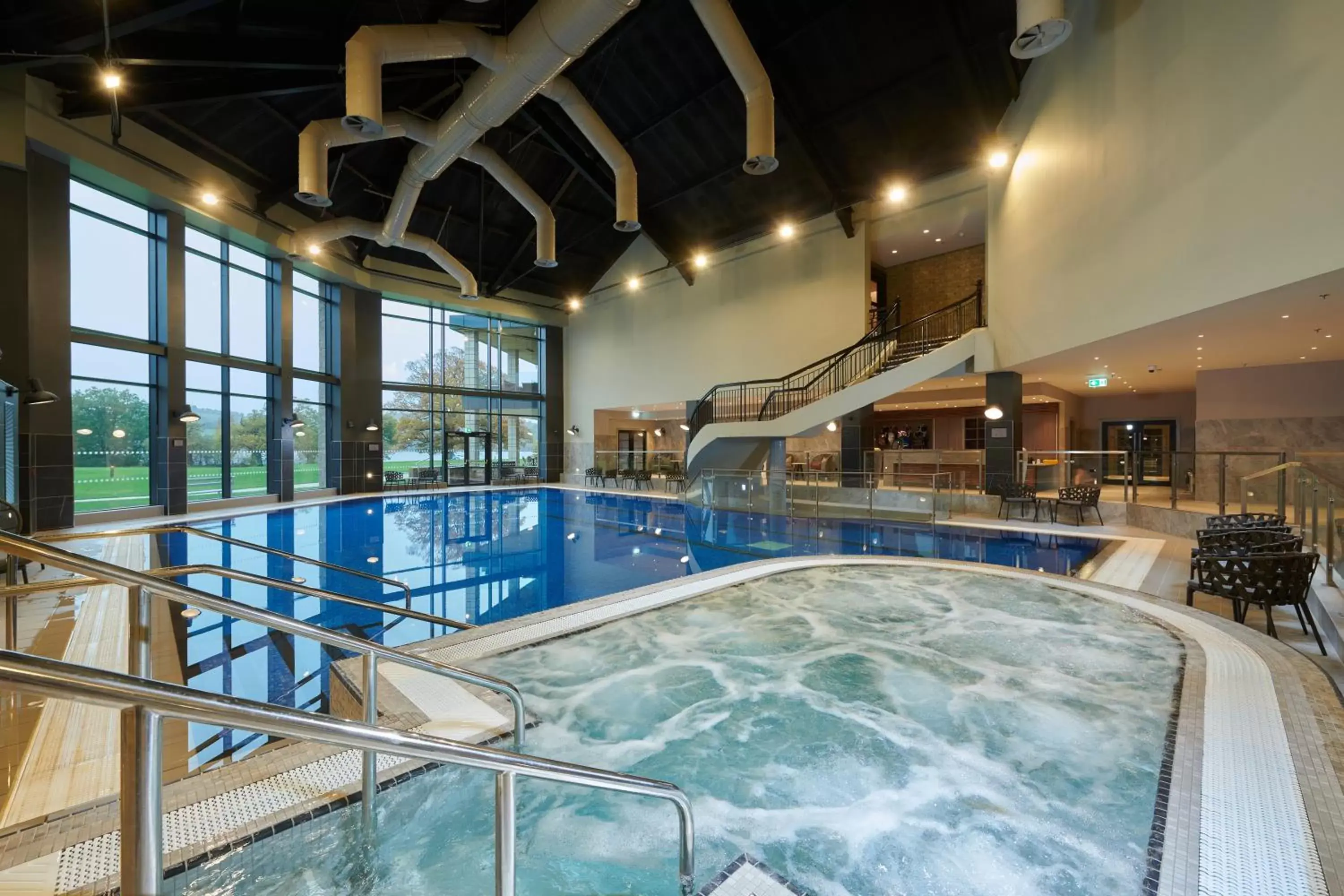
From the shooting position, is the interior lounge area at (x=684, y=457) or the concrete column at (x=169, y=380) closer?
the interior lounge area at (x=684, y=457)

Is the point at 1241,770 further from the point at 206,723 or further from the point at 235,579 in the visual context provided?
the point at 235,579

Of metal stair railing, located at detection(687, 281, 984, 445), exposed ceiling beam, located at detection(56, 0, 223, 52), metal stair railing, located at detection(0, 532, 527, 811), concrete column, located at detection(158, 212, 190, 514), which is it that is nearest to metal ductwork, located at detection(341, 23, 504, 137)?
exposed ceiling beam, located at detection(56, 0, 223, 52)

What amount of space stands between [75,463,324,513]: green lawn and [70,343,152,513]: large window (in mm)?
11

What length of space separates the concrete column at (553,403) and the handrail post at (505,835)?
66.6 feet

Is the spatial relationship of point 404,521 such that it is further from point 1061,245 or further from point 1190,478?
point 1190,478

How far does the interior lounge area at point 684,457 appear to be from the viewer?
2137 millimetres

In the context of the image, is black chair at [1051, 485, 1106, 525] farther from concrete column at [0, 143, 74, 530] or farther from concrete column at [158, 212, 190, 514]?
concrete column at [158, 212, 190, 514]

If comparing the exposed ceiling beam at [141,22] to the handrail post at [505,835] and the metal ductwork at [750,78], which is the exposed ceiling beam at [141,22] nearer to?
the metal ductwork at [750,78]

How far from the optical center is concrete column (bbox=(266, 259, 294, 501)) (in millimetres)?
13906

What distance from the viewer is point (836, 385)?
1277 centimetres

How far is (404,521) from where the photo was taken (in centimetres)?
1154

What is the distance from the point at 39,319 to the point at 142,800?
486 inches

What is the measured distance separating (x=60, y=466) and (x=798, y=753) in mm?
12241

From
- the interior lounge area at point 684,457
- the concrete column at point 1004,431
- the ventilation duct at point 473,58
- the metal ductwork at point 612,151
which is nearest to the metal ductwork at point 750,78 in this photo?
the interior lounge area at point 684,457
